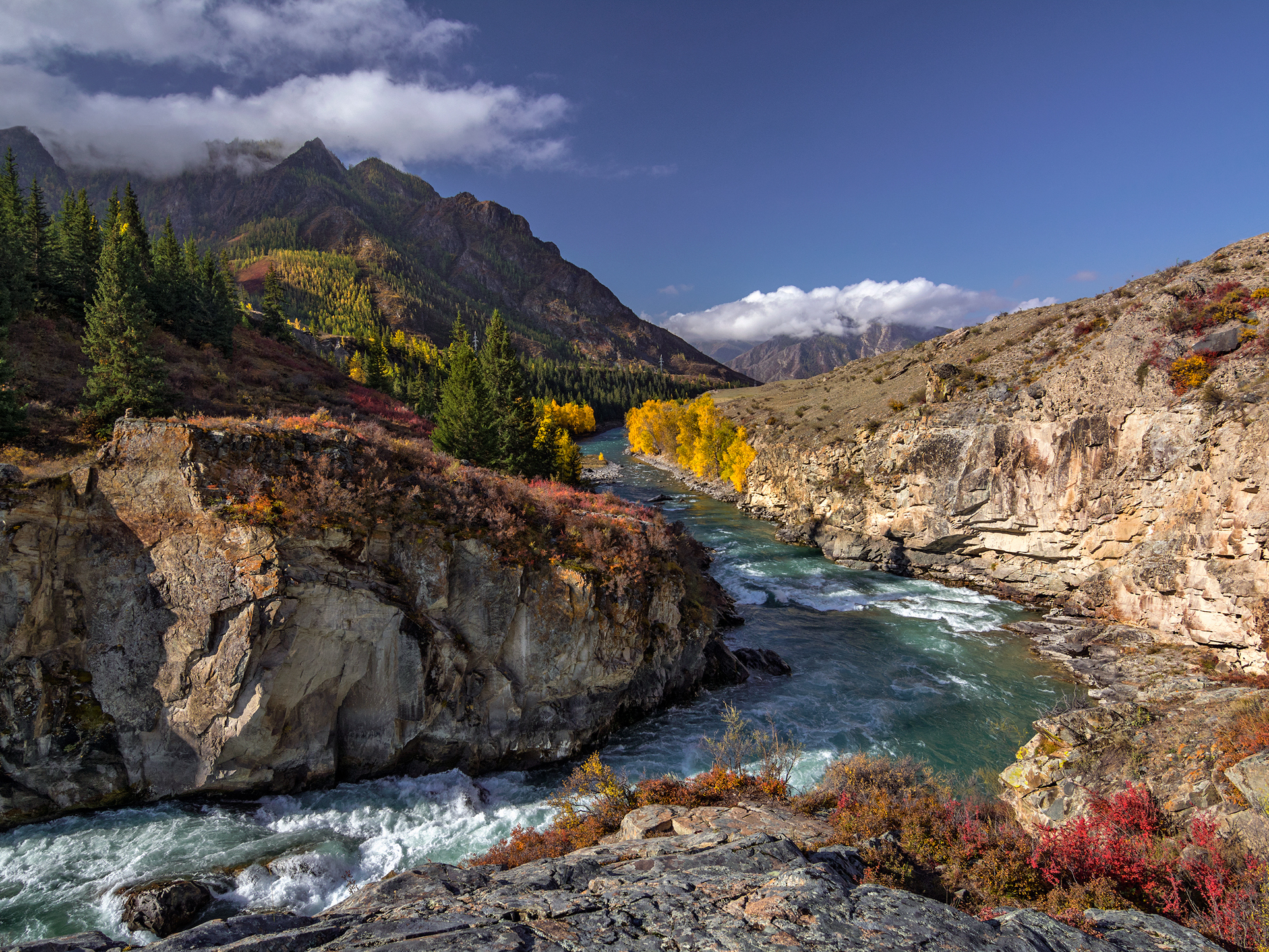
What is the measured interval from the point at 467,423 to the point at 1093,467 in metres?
34.9

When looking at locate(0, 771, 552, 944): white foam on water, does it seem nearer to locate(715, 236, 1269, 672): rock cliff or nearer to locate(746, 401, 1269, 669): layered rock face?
locate(746, 401, 1269, 669): layered rock face

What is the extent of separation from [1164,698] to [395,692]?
25.2 metres

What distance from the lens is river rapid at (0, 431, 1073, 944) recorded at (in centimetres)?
1102

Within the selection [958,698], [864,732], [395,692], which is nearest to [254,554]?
[395,692]

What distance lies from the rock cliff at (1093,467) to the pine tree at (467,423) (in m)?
25.6

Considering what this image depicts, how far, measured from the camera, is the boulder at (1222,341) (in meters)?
25.4

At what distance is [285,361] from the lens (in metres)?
40.6

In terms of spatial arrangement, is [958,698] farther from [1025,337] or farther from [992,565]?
[1025,337]

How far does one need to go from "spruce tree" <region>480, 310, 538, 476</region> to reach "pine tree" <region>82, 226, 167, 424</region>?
53.5ft

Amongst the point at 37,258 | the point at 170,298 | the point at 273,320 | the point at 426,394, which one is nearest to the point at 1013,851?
the point at 37,258

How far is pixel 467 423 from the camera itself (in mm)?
30812

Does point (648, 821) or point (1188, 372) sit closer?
point (648, 821)

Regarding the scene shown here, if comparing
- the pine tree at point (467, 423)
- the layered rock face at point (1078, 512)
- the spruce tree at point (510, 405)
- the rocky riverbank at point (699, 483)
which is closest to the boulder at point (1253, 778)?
the layered rock face at point (1078, 512)

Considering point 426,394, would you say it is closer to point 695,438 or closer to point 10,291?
point 695,438
